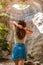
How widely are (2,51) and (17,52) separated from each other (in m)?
2.03

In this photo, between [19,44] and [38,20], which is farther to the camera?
[38,20]

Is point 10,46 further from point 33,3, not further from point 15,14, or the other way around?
point 33,3

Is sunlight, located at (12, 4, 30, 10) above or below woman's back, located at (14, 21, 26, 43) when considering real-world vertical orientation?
above

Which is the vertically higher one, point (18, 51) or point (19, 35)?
point (19, 35)

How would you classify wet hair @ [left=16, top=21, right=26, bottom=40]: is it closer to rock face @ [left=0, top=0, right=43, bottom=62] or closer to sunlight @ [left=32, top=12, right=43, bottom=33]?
rock face @ [left=0, top=0, right=43, bottom=62]

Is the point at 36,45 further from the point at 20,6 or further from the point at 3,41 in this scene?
the point at 20,6

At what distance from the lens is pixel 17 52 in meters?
4.13

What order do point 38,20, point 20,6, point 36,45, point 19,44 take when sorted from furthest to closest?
point 20,6 → point 38,20 → point 36,45 → point 19,44

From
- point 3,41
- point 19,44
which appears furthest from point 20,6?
point 19,44

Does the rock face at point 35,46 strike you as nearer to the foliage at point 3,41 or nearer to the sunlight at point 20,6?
the foliage at point 3,41

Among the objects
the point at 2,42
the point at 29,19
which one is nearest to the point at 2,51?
the point at 2,42

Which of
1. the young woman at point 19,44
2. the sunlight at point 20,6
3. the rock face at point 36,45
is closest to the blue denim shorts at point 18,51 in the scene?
the young woman at point 19,44

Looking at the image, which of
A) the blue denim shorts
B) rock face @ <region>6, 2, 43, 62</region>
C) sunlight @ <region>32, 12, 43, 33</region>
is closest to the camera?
the blue denim shorts

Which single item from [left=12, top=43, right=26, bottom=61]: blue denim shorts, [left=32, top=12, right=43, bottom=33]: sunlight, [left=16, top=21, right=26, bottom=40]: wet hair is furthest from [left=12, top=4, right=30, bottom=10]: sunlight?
[left=12, top=43, right=26, bottom=61]: blue denim shorts
